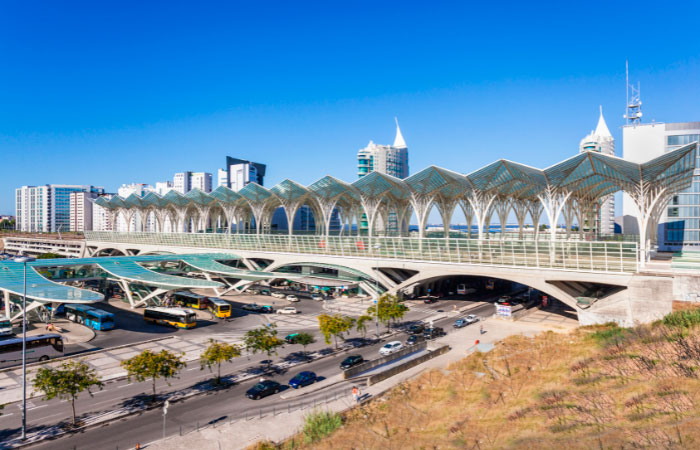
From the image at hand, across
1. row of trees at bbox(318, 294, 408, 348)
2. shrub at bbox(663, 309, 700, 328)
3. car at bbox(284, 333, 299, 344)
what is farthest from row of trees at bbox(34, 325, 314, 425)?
shrub at bbox(663, 309, 700, 328)

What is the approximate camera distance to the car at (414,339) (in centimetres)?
4002

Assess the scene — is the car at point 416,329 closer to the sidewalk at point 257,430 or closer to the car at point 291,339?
the sidewalk at point 257,430

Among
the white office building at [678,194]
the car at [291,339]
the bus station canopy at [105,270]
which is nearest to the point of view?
the car at [291,339]

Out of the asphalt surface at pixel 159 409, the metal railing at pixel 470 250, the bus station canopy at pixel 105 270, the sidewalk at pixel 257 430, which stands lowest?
the asphalt surface at pixel 159 409

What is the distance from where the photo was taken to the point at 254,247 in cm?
8288

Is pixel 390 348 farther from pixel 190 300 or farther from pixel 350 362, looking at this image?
pixel 190 300

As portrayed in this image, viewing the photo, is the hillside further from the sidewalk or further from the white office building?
the white office building

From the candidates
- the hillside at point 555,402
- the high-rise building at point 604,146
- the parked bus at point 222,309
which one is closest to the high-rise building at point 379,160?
the high-rise building at point 604,146

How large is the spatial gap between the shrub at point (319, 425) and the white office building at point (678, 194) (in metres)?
94.7

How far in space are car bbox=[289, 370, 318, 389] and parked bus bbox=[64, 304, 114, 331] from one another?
91.8ft

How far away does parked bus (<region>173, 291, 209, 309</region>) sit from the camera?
57938 millimetres

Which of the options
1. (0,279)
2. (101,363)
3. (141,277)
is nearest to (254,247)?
(141,277)

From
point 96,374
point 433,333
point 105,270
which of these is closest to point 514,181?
point 433,333

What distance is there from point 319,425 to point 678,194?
102002 millimetres
